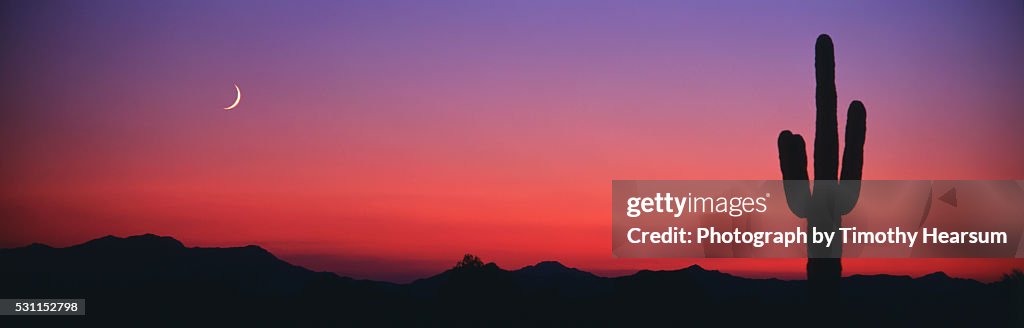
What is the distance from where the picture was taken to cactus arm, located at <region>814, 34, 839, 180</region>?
2577 cm

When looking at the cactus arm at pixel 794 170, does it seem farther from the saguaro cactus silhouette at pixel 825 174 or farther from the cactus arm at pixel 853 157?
the cactus arm at pixel 853 157

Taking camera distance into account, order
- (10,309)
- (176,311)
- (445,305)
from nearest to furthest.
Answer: (10,309), (445,305), (176,311)

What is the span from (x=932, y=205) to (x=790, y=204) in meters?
7.12

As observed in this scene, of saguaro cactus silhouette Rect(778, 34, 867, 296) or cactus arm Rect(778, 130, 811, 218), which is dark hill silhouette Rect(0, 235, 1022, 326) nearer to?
saguaro cactus silhouette Rect(778, 34, 867, 296)

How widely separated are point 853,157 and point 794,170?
140 cm

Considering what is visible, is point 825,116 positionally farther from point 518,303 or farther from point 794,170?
point 518,303

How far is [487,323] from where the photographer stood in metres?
39.0

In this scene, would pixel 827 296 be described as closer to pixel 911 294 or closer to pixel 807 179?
pixel 807 179

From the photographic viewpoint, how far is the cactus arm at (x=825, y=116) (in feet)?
84.5

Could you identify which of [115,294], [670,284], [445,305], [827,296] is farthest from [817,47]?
[115,294]

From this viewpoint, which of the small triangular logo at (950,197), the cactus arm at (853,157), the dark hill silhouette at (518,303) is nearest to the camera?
the cactus arm at (853,157)

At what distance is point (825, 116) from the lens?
1018 inches

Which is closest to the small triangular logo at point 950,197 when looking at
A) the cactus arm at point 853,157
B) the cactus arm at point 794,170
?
the cactus arm at point 853,157

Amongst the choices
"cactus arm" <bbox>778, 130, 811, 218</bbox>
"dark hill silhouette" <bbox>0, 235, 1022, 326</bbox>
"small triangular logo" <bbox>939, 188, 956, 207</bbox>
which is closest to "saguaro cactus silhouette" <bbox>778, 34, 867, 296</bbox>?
"cactus arm" <bbox>778, 130, 811, 218</bbox>
